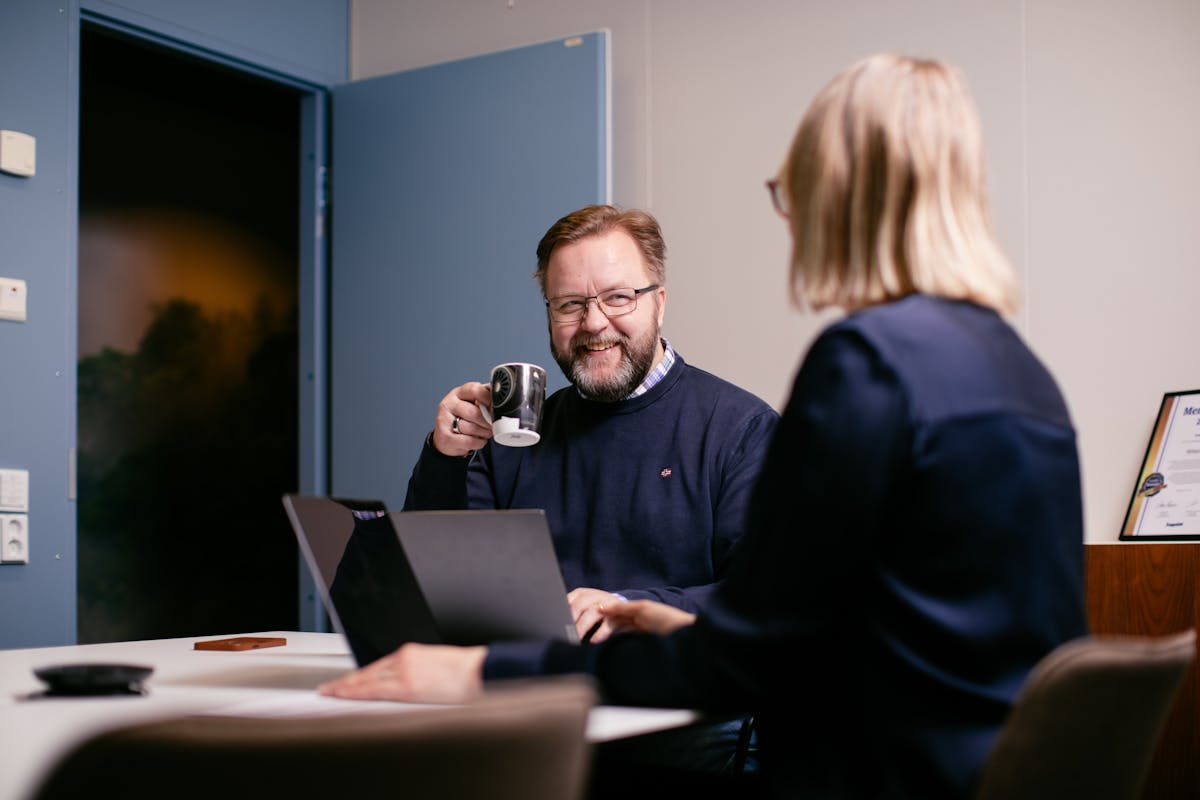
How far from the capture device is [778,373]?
3.28 metres

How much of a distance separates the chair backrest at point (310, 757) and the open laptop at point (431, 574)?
0.65 m

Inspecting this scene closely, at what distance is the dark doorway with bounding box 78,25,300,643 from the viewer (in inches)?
203

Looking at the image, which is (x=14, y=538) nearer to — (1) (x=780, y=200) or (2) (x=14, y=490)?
(2) (x=14, y=490)

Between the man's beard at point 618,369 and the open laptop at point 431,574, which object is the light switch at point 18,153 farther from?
the open laptop at point 431,574

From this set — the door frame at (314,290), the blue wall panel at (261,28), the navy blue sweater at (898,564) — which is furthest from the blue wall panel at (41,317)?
the navy blue sweater at (898,564)

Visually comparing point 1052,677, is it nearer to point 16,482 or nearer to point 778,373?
point 778,373

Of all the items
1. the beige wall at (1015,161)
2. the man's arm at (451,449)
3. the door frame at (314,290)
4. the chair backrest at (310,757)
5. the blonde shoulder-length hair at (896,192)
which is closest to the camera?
the chair backrest at (310,757)

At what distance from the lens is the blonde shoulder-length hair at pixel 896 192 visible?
1.12 m

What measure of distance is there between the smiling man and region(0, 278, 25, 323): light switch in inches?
60.1

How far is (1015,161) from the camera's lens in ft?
9.70

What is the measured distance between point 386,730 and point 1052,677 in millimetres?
526

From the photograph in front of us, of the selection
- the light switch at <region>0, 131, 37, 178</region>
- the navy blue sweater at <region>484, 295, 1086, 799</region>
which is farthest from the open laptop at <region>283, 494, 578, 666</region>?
the light switch at <region>0, 131, 37, 178</region>

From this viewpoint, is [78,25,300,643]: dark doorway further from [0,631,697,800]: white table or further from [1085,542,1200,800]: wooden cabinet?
[1085,542,1200,800]: wooden cabinet

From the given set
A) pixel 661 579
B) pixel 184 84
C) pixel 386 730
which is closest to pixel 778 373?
pixel 661 579
